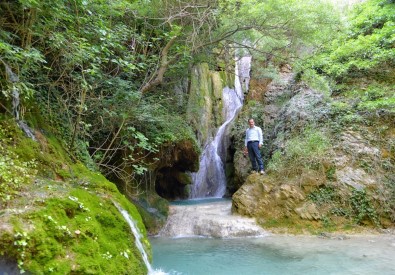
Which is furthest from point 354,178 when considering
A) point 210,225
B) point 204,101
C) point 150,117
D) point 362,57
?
point 204,101

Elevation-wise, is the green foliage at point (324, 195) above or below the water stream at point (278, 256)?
above

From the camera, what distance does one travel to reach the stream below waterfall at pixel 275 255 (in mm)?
4918

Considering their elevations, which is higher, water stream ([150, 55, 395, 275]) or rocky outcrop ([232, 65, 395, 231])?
rocky outcrop ([232, 65, 395, 231])

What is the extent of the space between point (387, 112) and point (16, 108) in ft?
29.1

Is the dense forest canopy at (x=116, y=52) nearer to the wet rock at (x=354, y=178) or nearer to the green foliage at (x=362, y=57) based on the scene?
the green foliage at (x=362, y=57)

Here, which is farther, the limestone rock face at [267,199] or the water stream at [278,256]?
the limestone rock face at [267,199]

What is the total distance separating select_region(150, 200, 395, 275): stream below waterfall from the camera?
4.92 meters

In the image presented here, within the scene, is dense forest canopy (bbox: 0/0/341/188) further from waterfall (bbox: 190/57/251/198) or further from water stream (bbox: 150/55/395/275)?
waterfall (bbox: 190/57/251/198)

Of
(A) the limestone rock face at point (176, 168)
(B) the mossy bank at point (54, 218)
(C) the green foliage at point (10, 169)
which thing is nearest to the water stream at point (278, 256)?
(B) the mossy bank at point (54, 218)

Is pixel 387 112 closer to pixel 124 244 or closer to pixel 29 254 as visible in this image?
pixel 124 244

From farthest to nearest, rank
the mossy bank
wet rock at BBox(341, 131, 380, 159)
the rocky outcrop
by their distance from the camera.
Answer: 1. wet rock at BBox(341, 131, 380, 159)
2. the rocky outcrop
3. the mossy bank

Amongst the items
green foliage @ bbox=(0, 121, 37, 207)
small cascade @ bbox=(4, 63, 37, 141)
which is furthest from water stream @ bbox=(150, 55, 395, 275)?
small cascade @ bbox=(4, 63, 37, 141)

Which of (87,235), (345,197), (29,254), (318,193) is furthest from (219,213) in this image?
(29,254)

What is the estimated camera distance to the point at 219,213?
854 centimetres
